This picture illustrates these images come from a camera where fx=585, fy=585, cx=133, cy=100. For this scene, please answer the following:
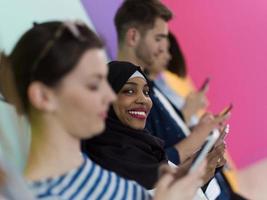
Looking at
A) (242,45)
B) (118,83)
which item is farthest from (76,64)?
(242,45)

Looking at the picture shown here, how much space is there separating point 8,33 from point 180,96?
110 cm

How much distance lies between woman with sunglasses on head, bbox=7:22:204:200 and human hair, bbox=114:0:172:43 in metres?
0.75

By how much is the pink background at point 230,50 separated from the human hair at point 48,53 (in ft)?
4.92

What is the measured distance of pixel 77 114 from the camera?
29.1 inches

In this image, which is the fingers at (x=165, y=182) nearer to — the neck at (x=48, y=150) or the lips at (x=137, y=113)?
the neck at (x=48, y=150)

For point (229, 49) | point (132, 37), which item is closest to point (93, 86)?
point (132, 37)

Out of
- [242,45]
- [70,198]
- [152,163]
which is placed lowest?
[242,45]

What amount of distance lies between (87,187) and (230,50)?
5.28ft

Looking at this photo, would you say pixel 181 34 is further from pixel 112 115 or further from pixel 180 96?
pixel 112 115

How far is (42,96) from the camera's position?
738 millimetres

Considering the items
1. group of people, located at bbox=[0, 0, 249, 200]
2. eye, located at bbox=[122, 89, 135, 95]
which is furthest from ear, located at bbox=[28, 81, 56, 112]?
eye, located at bbox=[122, 89, 135, 95]

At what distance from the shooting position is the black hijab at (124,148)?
964 millimetres

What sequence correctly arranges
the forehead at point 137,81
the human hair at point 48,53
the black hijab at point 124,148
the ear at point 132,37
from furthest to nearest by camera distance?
the ear at point 132,37 → the forehead at point 137,81 → the black hijab at point 124,148 → the human hair at point 48,53

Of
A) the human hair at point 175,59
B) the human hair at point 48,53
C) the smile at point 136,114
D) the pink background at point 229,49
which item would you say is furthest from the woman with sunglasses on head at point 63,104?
the pink background at point 229,49
